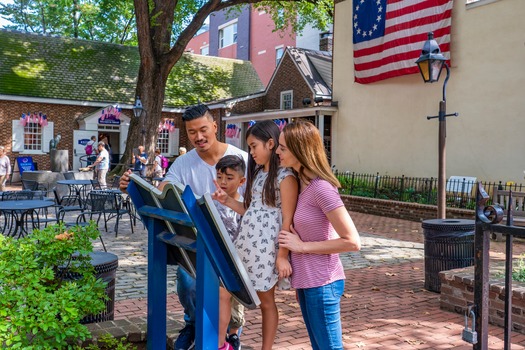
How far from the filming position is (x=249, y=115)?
80.5 ft

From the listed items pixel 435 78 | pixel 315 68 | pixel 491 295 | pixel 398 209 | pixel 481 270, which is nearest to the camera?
pixel 481 270

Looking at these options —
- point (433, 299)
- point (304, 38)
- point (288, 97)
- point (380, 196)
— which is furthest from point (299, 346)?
point (304, 38)

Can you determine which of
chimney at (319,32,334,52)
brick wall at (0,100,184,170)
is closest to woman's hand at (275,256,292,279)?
brick wall at (0,100,184,170)

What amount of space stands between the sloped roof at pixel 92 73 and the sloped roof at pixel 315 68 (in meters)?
6.80

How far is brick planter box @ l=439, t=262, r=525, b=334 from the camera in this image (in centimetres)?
492

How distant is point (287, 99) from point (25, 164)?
1300cm

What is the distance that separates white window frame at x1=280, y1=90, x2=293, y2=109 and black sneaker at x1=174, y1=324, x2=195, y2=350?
23223mm

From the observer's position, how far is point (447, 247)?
252 inches

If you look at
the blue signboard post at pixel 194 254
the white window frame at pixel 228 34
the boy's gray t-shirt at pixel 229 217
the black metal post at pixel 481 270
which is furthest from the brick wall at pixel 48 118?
the black metal post at pixel 481 270

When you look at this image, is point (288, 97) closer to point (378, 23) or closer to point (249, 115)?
point (249, 115)

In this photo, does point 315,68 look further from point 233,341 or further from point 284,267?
point 284,267

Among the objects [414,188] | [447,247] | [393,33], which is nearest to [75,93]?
[393,33]

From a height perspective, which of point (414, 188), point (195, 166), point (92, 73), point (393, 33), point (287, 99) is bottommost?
point (414, 188)

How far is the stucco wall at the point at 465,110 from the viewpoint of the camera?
14.2 metres
